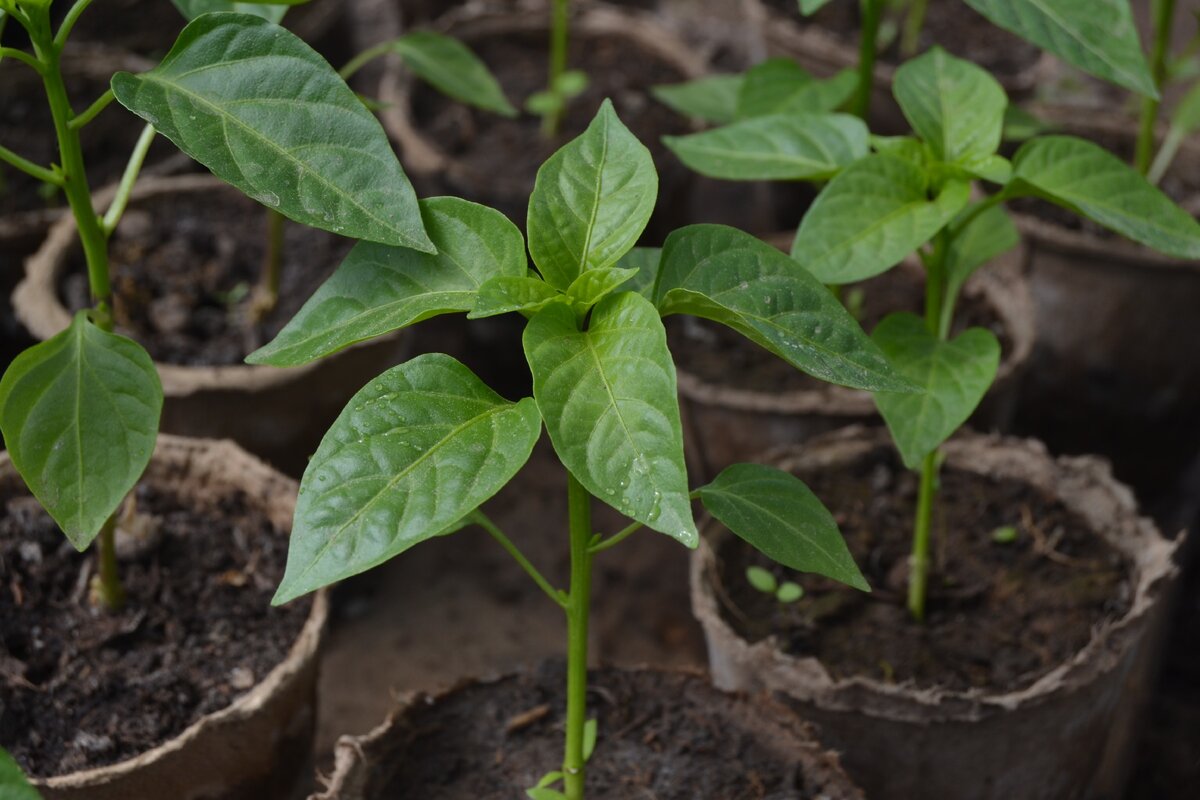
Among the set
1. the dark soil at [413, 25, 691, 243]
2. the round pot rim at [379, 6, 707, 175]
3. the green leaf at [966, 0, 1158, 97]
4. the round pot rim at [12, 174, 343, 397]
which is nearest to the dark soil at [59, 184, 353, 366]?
the round pot rim at [12, 174, 343, 397]

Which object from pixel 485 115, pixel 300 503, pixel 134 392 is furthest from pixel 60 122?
pixel 485 115

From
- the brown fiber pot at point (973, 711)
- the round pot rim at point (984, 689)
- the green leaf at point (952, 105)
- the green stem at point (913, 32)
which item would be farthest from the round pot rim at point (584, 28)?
the brown fiber pot at point (973, 711)

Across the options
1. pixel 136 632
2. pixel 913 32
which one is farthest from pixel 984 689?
pixel 913 32

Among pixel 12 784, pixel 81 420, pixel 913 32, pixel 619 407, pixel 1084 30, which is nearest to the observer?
pixel 12 784

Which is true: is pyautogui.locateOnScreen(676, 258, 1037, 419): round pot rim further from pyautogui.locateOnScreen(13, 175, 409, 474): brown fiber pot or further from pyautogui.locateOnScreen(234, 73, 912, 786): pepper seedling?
pyautogui.locateOnScreen(234, 73, 912, 786): pepper seedling

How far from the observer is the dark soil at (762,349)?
2.32m

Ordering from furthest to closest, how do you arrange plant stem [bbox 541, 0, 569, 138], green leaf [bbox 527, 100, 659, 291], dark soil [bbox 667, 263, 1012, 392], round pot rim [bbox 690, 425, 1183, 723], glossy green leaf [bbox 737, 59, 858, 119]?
plant stem [bbox 541, 0, 569, 138], dark soil [bbox 667, 263, 1012, 392], glossy green leaf [bbox 737, 59, 858, 119], round pot rim [bbox 690, 425, 1183, 723], green leaf [bbox 527, 100, 659, 291]

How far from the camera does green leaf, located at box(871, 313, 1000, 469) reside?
1.39 meters

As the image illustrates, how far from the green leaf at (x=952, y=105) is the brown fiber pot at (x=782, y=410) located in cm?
64

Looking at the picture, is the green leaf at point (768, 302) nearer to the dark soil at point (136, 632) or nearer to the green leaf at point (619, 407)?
the green leaf at point (619, 407)

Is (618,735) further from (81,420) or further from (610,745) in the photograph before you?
(81,420)

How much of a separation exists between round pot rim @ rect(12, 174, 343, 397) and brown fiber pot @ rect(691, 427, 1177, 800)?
0.73 m

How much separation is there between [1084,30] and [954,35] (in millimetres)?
1857

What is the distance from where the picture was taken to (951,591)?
6.10 ft
